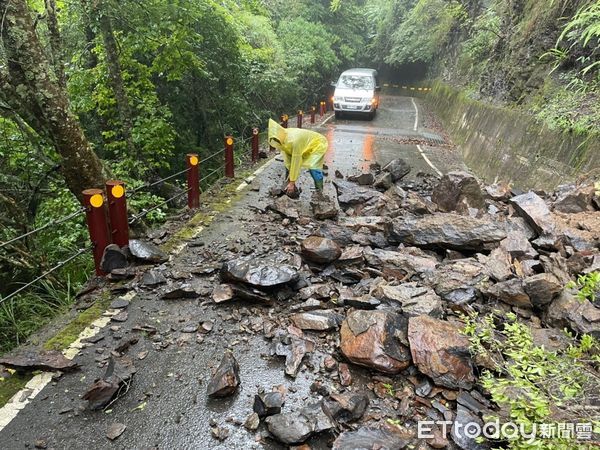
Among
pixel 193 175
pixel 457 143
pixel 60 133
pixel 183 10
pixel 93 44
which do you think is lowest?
pixel 457 143

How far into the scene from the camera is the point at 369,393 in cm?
282

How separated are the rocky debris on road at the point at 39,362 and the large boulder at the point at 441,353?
103 inches

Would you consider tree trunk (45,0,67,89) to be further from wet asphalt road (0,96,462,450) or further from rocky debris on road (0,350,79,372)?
rocky debris on road (0,350,79,372)

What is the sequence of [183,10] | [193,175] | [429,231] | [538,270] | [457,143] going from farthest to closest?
1. [457,143]
2. [183,10]
3. [193,175]
4. [429,231]
5. [538,270]

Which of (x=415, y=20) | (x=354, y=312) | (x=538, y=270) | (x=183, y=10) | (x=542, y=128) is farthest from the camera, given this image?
(x=415, y=20)

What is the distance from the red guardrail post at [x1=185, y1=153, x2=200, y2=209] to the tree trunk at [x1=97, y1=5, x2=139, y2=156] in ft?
8.64

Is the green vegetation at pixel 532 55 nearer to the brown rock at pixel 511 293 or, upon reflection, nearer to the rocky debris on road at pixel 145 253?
the brown rock at pixel 511 293

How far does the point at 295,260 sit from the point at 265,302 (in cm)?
80

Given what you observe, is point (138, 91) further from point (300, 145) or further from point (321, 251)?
point (321, 251)

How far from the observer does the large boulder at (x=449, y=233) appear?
4.63m

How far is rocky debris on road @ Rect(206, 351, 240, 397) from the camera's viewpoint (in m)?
2.70

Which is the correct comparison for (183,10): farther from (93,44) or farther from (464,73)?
(464,73)

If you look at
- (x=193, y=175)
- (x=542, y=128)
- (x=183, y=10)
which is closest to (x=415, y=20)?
(x=542, y=128)

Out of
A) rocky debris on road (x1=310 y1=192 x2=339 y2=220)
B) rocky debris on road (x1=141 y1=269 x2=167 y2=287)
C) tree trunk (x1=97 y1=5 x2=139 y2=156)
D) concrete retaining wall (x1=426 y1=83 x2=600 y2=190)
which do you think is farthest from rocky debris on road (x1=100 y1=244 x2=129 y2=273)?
concrete retaining wall (x1=426 y1=83 x2=600 y2=190)
